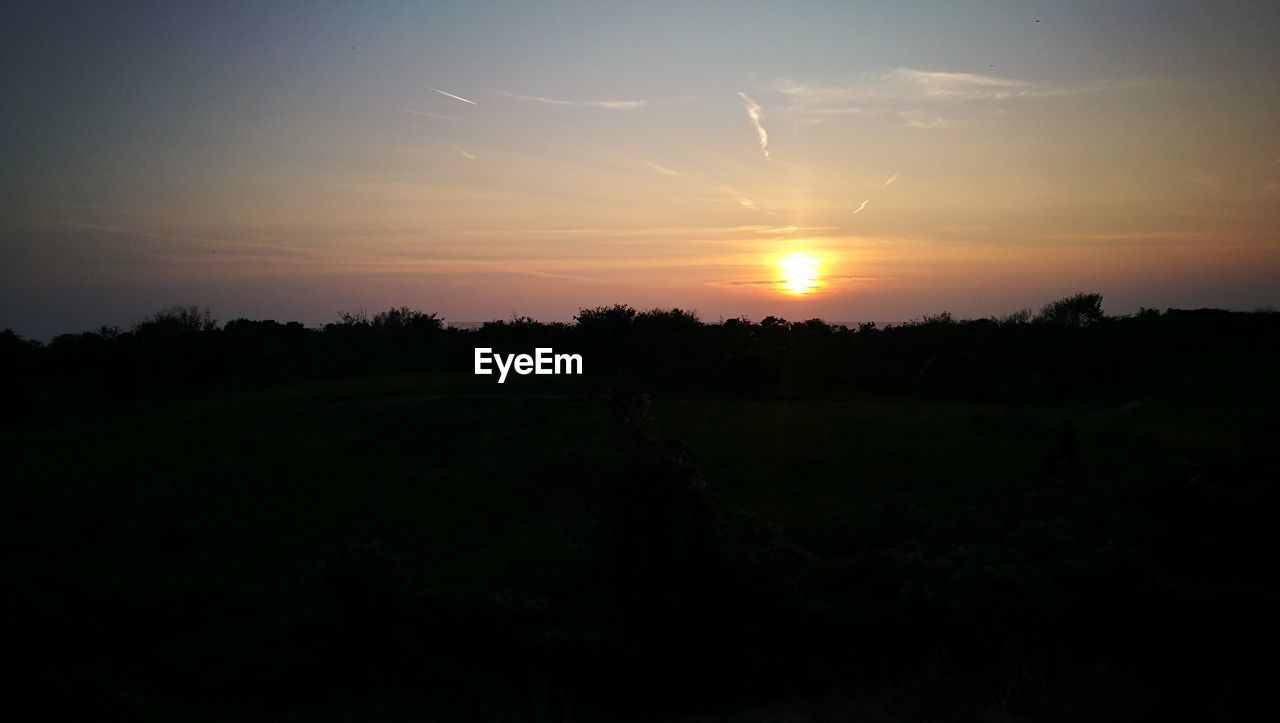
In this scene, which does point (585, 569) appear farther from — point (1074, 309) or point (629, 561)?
point (1074, 309)


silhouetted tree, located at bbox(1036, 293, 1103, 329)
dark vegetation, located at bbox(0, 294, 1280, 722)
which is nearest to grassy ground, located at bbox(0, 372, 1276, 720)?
dark vegetation, located at bbox(0, 294, 1280, 722)

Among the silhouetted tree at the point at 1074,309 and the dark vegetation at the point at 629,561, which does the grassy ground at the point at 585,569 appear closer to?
the dark vegetation at the point at 629,561

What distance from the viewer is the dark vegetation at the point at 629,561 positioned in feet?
26.5

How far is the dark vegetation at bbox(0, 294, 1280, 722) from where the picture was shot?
8.06 meters

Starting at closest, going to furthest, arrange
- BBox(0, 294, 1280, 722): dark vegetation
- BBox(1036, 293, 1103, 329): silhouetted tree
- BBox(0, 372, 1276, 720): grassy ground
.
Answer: BBox(0, 294, 1280, 722): dark vegetation < BBox(0, 372, 1276, 720): grassy ground < BBox(1036, 293, 1103, 329): silhouetted tree

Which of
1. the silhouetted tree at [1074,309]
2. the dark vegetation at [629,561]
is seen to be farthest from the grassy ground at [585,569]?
the silhouetted tree at [1074,309]

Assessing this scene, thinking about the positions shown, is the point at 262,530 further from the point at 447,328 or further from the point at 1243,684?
the point at 447,328

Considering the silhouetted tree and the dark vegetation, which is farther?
the silhouetted tree

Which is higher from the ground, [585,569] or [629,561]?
[629,561]

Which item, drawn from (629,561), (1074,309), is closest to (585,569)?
(629,561)

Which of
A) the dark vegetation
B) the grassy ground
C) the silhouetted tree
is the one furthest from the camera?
the silhouetted tree

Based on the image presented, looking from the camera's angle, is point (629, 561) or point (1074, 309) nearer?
point (629, 561)

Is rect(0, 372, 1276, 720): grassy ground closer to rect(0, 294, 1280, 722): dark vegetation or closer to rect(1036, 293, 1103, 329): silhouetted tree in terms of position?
rect(0, 294, 1280, 722): dark vegetation

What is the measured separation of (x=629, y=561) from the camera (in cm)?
890
